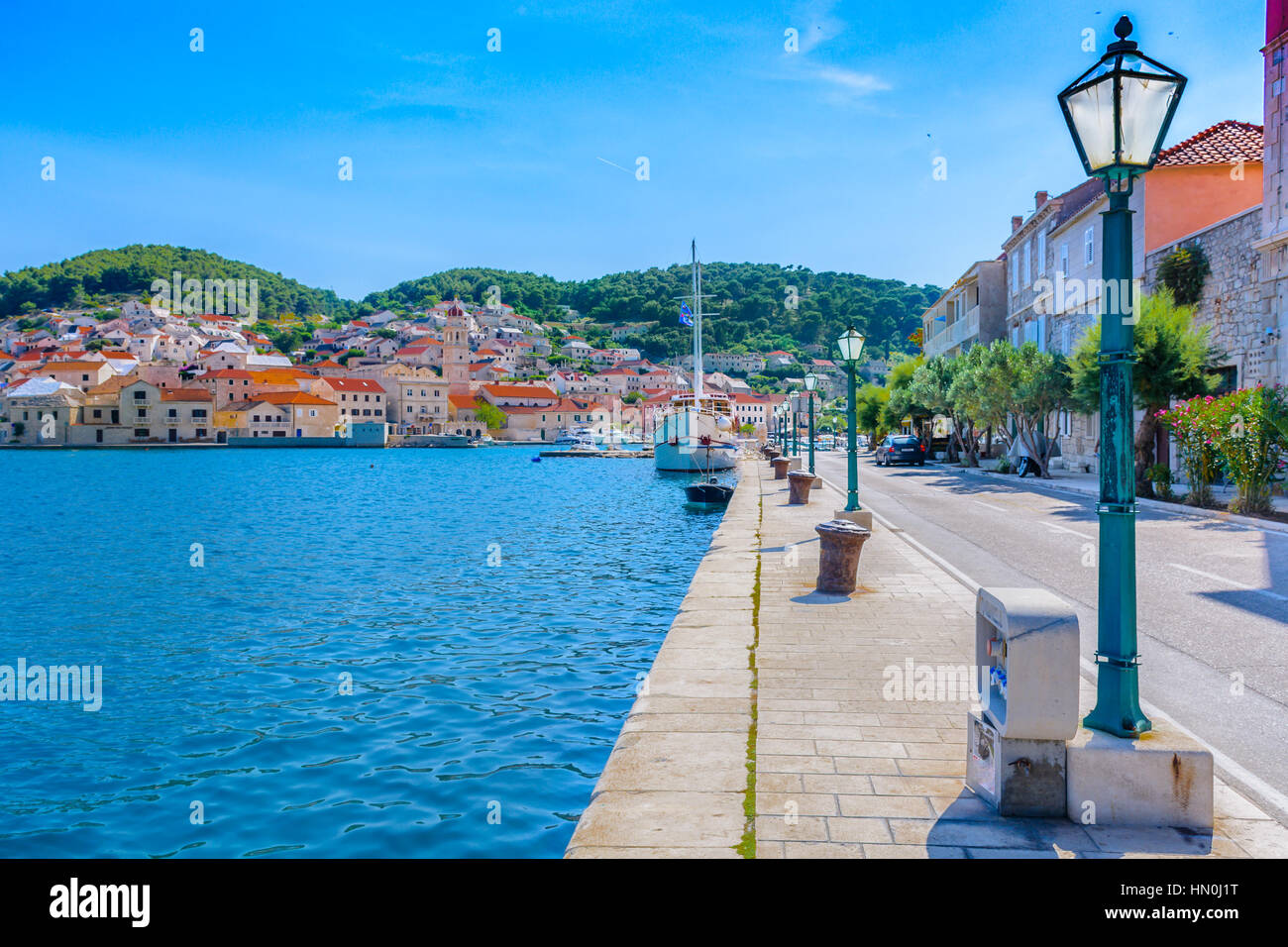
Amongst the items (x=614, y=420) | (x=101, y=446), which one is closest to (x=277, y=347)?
(x=101, y=446)

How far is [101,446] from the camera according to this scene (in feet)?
431

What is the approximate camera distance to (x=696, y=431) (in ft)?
187

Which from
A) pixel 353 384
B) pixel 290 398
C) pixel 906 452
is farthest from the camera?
pixel 353 384

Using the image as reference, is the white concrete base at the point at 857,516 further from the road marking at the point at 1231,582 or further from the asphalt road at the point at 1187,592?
the road marking at the point at 1231,582

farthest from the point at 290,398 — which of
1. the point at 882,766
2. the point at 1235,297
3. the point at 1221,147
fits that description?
the point at 882,766

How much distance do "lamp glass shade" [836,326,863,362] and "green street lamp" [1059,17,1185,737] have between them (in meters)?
11.4

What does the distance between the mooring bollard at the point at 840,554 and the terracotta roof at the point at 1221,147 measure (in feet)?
83.2

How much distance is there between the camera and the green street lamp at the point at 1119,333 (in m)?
4.00

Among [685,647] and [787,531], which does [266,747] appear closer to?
[685,647]

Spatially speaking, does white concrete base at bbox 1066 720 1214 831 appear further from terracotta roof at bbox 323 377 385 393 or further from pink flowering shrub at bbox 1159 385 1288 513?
terracotta roof at bbox 323 377 385 393

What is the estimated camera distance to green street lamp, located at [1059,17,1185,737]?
400 cm

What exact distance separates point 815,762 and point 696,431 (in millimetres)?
52558

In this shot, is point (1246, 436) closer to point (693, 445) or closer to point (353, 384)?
point (693, 445)

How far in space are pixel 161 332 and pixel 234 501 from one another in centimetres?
15305
